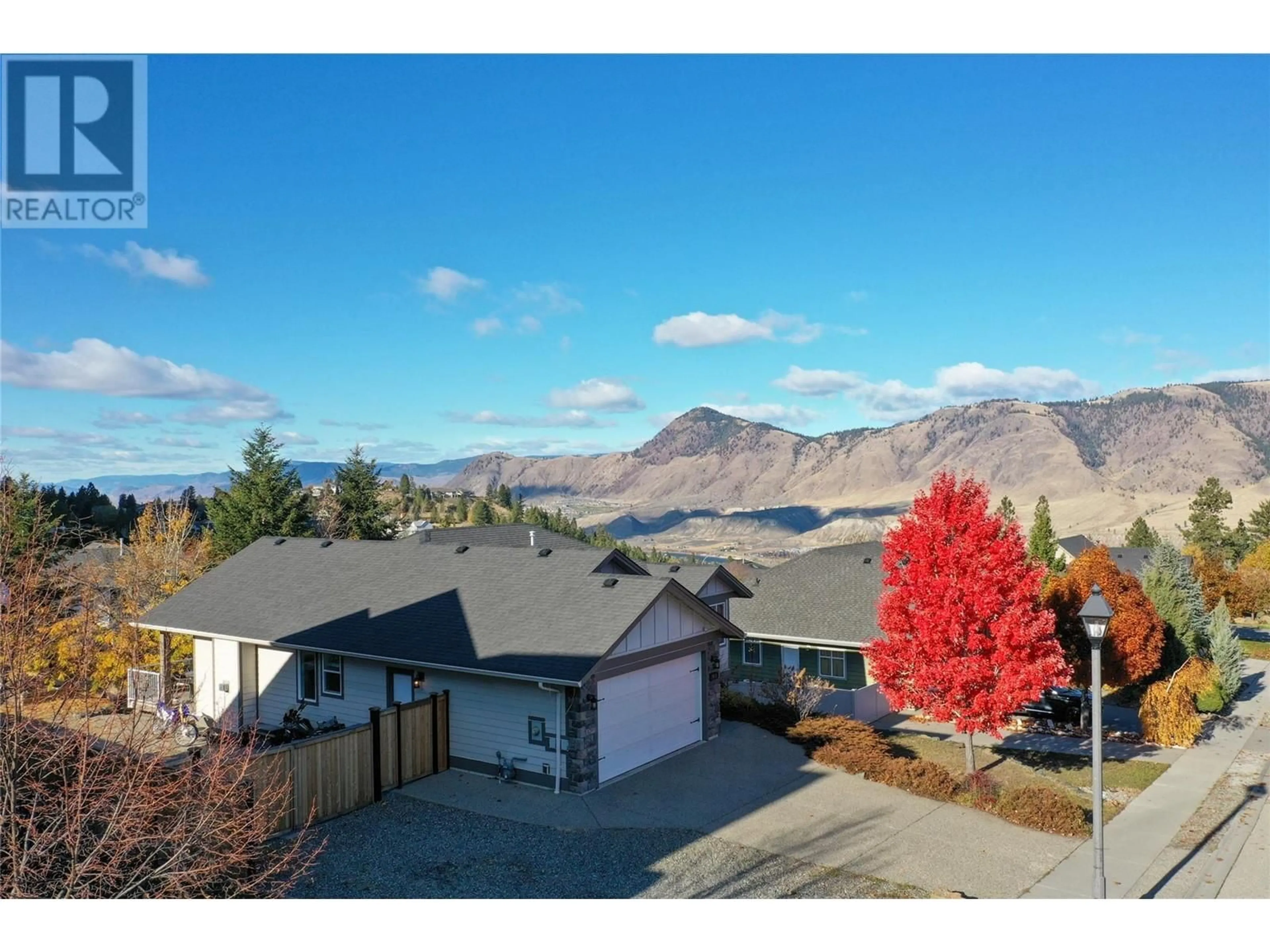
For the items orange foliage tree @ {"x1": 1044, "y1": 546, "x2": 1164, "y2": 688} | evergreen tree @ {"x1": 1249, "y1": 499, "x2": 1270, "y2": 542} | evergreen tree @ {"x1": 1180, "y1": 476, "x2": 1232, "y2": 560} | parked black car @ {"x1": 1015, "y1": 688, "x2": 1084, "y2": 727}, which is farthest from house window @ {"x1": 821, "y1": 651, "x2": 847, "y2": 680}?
evergreen tree @ {"x1": 1249, "y1": 499, "x2": 1270, "y2": 542}

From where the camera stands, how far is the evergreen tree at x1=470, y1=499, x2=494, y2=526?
10056cm

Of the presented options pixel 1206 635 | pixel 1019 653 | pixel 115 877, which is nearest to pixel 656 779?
pixel 1019 653

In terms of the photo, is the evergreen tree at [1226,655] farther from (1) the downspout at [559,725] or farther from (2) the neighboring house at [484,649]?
(1) the downspout at [559,725]

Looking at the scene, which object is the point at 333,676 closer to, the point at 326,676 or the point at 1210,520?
the point at 326,676

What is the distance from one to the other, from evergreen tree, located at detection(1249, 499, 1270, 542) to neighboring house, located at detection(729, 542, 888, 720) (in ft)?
163

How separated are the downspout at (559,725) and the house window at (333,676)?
20.8 feet

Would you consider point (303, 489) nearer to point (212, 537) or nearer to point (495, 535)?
point (212, 537)

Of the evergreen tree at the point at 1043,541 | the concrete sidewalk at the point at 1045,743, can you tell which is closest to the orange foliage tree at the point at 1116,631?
the concrete sidewalk at the point at 1045,743

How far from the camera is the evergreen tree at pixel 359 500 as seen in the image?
5481 cm

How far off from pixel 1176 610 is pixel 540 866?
25.6 metres

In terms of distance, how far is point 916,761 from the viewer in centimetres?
1966

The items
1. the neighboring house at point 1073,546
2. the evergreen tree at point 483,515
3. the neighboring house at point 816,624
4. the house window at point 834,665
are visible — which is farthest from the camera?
the evergreen tree at point 483,515

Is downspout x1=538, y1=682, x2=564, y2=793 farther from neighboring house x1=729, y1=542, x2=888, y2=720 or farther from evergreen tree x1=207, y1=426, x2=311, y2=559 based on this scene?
evergreen tree x1=207, y1=426, x2=311, y2=559

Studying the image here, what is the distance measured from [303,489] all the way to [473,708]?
1405 inches
